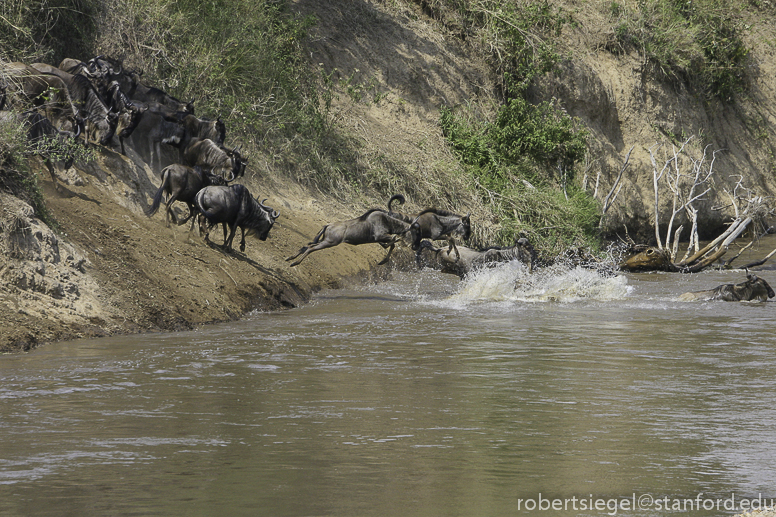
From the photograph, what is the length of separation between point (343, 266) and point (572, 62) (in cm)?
1271

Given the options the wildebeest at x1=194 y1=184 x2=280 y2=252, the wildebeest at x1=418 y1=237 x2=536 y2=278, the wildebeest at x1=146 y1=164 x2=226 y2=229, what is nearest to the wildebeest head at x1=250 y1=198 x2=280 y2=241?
the wildebeest at x1=194 y1=184 x2=280 y2=252

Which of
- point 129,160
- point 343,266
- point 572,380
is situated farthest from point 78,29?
point 572,380

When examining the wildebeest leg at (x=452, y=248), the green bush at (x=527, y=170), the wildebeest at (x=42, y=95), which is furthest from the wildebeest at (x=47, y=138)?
the green bush at (x=527, y=170)

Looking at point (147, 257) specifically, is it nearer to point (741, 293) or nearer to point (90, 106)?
point (90, 106)

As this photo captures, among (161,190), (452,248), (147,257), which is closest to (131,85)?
(161,190)

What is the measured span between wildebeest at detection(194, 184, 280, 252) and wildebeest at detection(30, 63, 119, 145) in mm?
2087

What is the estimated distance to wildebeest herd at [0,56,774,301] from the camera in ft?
40.0

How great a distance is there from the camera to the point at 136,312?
988 centimetres

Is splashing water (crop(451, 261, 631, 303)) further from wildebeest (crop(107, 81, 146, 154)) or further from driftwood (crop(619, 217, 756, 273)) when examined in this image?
wildebeest (crop(107, 81, 146, 154))

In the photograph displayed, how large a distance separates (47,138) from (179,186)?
197 cm

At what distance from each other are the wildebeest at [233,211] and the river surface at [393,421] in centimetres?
211

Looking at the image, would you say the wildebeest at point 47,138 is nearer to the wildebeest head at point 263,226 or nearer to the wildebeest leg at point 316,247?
the wildebeest head at point 263,226

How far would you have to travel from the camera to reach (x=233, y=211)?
12398mm

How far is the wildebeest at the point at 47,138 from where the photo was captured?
10.8 metres
